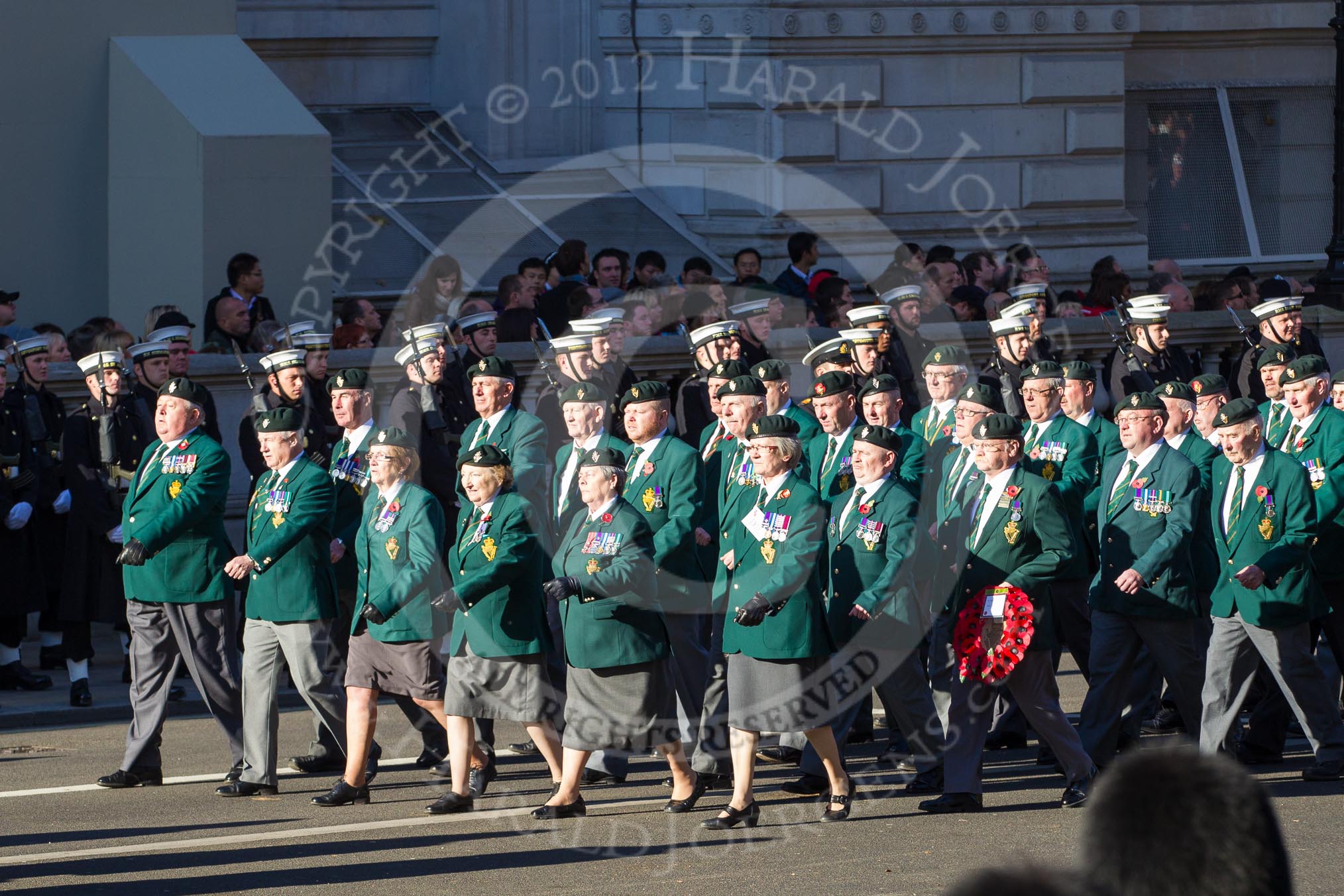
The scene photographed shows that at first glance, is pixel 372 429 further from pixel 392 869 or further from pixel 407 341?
pixel 392 869

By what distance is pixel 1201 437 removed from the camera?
10891 millimetres

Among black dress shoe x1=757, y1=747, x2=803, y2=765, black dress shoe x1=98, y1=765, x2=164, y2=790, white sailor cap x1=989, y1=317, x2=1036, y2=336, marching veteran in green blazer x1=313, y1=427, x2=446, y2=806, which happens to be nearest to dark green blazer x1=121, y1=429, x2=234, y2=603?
black dress shoe x1=98, y1=765, x2=164, y2=790

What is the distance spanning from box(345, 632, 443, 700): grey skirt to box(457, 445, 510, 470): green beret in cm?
85

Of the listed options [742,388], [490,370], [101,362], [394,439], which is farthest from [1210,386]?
[101,362]

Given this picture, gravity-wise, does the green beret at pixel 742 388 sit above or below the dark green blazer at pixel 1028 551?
above

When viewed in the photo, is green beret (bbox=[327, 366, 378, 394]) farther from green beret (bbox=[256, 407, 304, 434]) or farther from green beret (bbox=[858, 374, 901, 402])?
green beret (bbox=[858, 374, 901, 402])

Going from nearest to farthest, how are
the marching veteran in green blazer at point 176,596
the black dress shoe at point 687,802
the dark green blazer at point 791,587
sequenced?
the dark green blazer at point 791,587, the black dress shoe at point 687,802, the marching veteran in green blazer at point 176,596

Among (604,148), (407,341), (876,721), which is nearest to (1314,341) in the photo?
(876,721)

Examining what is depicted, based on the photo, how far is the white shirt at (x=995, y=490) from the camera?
9.20 meters

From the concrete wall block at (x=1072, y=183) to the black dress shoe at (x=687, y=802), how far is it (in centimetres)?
1373

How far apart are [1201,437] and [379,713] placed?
470 centimetres

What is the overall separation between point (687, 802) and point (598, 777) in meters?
0.97

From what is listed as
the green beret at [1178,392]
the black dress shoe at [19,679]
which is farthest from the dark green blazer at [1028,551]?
the black dress shoe at [19,679]

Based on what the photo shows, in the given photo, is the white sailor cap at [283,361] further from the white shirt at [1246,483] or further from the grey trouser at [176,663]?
the white shirt at [1246,483]
